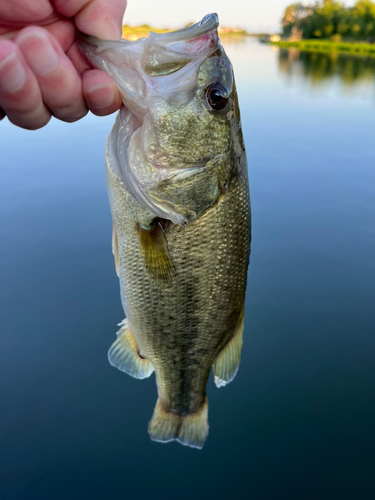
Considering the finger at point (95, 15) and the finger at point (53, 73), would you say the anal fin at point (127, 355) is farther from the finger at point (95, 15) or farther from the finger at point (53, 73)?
the finger at point (95, 15)

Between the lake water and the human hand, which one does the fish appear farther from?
the lake water

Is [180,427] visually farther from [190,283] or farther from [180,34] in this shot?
[180,34]

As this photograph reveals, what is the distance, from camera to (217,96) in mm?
1326

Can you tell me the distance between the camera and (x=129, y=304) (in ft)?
5.58

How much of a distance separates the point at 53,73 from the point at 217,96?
22.9 inches

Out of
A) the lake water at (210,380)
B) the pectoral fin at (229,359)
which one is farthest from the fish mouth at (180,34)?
the lake water at (210,380)

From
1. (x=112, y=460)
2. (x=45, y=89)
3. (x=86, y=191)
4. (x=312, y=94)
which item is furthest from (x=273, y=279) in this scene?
(x=312, y=94)

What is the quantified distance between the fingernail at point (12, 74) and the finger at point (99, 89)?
0.67 feet

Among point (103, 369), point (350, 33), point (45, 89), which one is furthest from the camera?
point (350, 33)

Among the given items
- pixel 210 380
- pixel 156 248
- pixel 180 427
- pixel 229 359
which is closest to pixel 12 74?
pixel 156 248

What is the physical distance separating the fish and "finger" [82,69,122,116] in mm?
33

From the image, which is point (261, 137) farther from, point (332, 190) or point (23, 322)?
point (23, 322)

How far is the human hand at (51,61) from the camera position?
3.17ft

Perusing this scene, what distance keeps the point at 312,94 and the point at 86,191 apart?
1519cm
